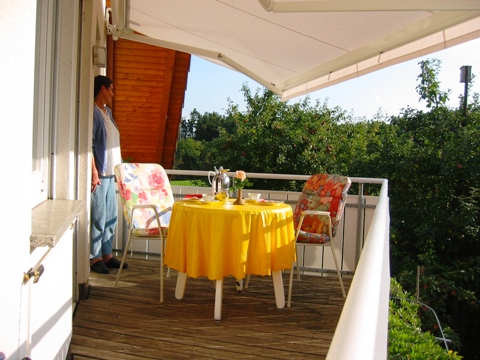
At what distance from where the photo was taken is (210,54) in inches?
256

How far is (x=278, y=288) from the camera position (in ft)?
14.4

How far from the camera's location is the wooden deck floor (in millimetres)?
3447

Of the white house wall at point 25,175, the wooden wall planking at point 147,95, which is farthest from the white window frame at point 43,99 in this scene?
the wooden wall planking at point 147,95

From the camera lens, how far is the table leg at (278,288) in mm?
4312

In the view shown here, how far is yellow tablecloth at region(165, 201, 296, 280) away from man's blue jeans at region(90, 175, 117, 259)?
1026 mm

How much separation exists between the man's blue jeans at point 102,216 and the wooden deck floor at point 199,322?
12.9 inches

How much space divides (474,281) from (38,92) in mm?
7882

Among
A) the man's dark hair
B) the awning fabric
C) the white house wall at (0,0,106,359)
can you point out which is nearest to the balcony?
the white house wall at (0,0,106,359)

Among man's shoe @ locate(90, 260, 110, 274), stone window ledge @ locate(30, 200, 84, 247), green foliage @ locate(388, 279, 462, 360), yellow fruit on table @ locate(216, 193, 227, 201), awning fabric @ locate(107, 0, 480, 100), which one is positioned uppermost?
awning fabric @ locate(107, 0, 480, 100)

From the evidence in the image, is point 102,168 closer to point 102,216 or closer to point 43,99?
point 102,216

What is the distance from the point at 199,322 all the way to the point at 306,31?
9.11 ft

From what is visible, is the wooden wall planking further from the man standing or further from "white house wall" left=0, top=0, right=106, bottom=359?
"white house wall" left=0, top=0, right=106, bottom=359

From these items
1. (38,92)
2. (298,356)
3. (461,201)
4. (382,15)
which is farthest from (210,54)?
(461,201)

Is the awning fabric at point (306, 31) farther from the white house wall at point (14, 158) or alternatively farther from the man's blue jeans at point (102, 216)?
the white house wall at point (14, 158)
